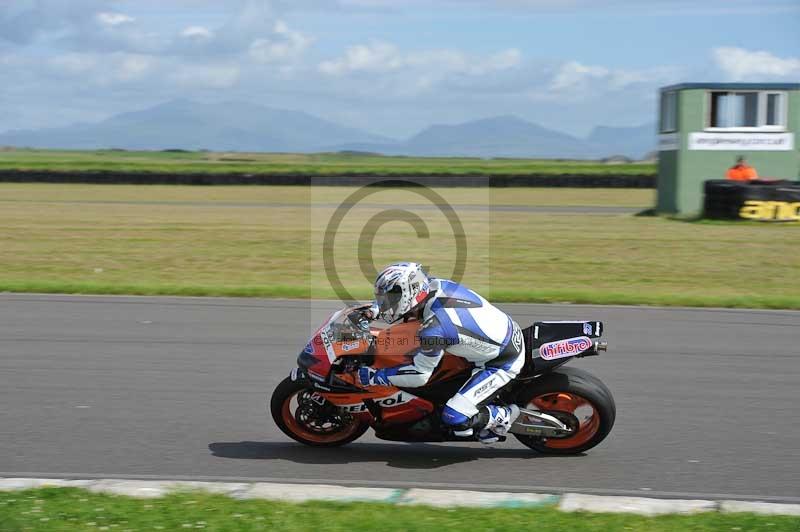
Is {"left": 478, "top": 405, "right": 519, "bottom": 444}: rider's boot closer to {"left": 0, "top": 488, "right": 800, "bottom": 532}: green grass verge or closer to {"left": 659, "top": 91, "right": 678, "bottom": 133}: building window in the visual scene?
{"left": 0, "top": 488, "right": 800, "bottom": 532}: green grass verge

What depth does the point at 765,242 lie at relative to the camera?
21203 millimetres

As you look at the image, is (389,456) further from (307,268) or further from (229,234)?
(229,234)

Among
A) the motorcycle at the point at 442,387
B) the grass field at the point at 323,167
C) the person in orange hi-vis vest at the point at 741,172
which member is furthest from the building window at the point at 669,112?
the motorcycle at the point at 442,387

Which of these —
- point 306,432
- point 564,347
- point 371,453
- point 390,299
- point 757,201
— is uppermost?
point 757,201

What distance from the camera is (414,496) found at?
598 centimetres

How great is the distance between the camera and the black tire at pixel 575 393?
269 inches

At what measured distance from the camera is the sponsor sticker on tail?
6887mm

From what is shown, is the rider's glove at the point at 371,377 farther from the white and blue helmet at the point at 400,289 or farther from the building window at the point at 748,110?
the building window at the point at 748,110

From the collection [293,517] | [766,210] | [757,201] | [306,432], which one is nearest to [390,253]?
[757,201]

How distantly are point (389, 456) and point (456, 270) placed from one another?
13.1 metres

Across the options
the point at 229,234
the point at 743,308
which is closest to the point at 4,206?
the point at 229,234

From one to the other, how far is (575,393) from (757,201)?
18.3 metres

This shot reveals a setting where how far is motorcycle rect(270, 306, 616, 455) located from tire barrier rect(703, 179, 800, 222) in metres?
17.9

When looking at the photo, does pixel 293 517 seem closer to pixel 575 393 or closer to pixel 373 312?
pixel 373 312
